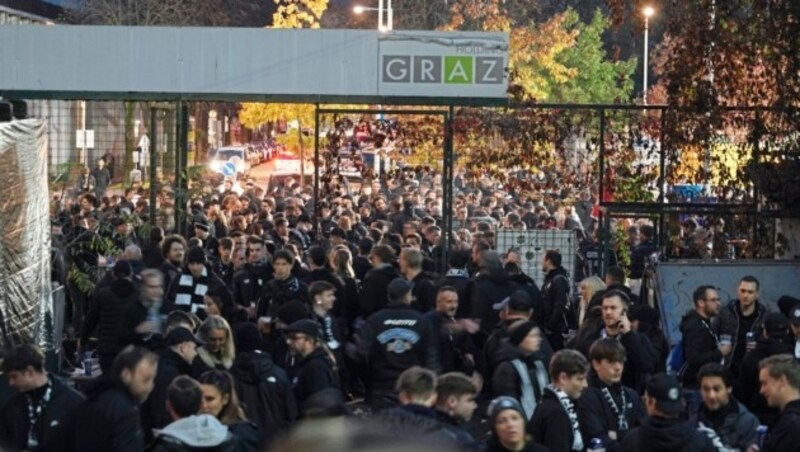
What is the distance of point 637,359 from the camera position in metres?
11.3

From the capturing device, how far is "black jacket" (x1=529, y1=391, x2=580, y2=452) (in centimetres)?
891

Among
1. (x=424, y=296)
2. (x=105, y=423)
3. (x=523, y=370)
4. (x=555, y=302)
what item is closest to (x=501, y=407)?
(x=105, y=423)

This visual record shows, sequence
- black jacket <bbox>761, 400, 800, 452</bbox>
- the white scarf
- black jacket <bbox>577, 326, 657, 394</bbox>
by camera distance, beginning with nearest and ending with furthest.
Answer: black jacket <bbox>761, 400, 800, 452</bbox> < the white scarf < black jacket <bbox>577, 326, 657, 394</bbox>

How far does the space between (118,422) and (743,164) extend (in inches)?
485

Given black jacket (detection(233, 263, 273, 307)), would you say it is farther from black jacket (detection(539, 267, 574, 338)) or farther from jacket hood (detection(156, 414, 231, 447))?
jacket hood (detection(156, 414, 231, 447))

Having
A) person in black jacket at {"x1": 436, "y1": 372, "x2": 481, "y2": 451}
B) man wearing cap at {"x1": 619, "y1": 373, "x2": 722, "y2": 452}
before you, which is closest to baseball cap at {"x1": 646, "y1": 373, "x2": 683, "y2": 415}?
man wearing cap at {"x1": 619, "y1": 373, "x2": 722, "y2": 452}

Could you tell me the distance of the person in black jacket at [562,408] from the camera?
8.95m

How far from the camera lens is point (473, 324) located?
13.3 meters

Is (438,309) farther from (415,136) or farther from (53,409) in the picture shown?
(415,136)

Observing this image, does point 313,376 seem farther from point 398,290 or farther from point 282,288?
point 282,288

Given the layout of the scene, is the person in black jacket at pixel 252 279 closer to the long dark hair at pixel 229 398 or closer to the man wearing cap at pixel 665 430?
the long dark hair at pixel 229 398

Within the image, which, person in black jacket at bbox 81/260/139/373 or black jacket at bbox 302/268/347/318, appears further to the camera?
black jacket at bbox 302/268/347/318

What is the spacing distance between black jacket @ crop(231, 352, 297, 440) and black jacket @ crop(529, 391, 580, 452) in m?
1.82

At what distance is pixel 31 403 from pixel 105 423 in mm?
985
